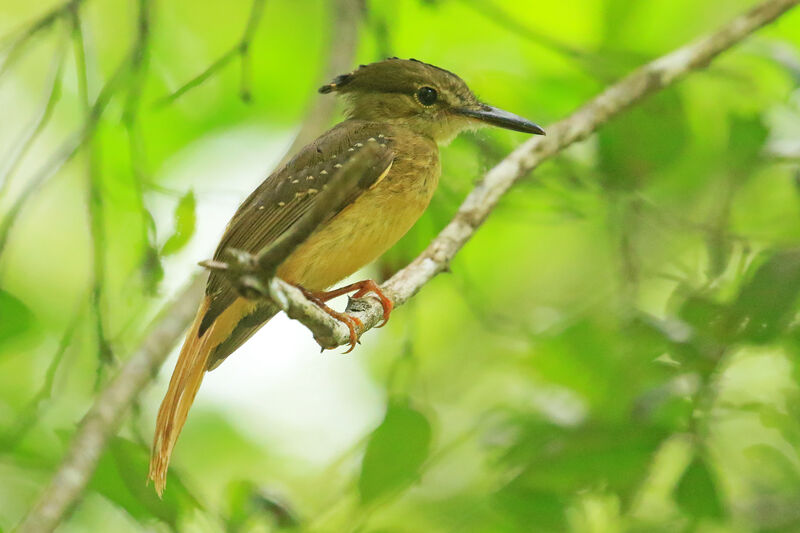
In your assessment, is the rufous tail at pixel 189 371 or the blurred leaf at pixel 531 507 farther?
the rufous tail at pixel 189 371

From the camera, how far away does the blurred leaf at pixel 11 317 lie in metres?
2.94

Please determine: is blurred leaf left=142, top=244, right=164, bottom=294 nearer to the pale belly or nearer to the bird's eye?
the pale belly

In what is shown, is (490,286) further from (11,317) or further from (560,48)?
(11,317)

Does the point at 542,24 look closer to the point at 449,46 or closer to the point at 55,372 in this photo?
the point at 449,46

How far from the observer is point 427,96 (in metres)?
4.01

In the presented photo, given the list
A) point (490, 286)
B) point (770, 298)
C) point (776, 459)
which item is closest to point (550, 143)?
point (770, 298)

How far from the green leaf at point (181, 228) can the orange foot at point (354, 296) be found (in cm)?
40

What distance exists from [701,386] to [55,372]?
1.98m

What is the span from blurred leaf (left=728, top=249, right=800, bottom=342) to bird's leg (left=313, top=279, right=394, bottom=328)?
1111 millimetres

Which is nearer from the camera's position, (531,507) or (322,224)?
(531,507)

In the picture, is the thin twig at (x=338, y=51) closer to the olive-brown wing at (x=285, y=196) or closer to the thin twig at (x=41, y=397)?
the olive-brown wing at (x=285, y=196)

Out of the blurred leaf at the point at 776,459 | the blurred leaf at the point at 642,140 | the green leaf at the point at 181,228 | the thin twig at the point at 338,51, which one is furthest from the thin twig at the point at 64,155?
the blurred leaf at the point at 776,459

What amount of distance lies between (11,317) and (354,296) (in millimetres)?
1155

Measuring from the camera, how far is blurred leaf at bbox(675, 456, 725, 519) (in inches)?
105
